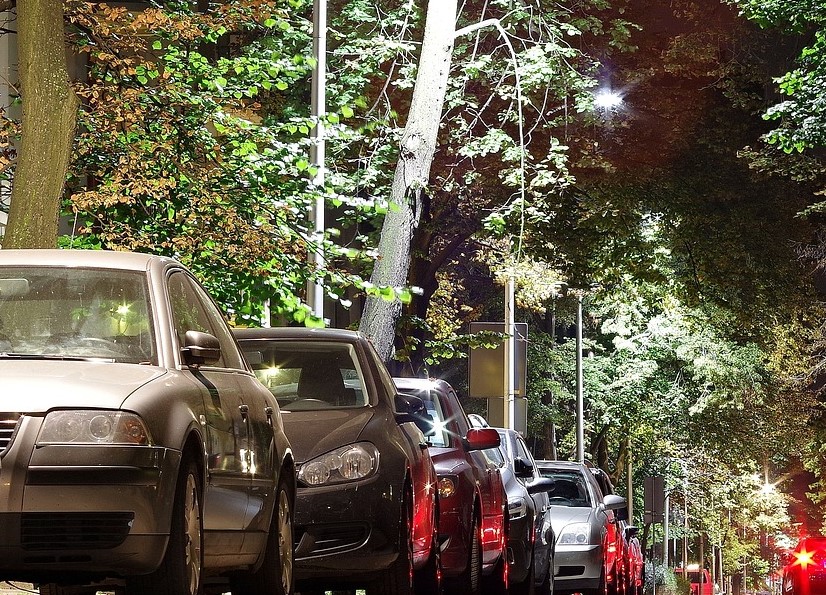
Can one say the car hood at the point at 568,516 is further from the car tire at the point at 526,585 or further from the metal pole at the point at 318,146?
the car tire at the point at 526,585

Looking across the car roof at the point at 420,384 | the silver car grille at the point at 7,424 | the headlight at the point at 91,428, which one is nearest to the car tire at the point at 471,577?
the car roof at the point at 420,384

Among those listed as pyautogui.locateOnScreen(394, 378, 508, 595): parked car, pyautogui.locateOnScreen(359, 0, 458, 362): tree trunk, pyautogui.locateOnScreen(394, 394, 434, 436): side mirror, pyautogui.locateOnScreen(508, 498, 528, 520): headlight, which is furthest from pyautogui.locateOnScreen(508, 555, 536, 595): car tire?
pyautogui.locateOnScreen(394, 394, 434, 436): side mirror

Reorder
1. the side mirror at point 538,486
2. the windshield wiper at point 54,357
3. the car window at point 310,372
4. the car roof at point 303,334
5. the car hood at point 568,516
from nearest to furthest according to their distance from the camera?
the windshield wiper at point 54,357, the car window at point 310,372, the car roof at point 303,334, the side mirror at point 538,486, the car hood at point 568,516

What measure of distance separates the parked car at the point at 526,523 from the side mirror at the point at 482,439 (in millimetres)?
1830

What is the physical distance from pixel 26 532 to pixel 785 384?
35325 mm

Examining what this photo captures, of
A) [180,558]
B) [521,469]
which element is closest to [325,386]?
[180,558]

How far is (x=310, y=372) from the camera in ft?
35.6

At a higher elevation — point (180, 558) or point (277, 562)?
point (180, 558)

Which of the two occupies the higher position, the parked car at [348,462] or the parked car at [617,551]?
the parked car at [348,462]

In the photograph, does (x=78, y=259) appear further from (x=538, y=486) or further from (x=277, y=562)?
(x=538, y=486)

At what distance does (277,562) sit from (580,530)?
12.1 meters

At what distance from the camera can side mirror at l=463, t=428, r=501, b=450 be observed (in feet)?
43.2

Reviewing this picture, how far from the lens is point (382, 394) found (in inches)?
418

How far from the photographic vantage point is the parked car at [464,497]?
1263 centimetres
